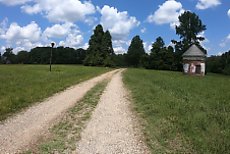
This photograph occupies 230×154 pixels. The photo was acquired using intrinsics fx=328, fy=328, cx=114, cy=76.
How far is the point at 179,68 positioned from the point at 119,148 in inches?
3637

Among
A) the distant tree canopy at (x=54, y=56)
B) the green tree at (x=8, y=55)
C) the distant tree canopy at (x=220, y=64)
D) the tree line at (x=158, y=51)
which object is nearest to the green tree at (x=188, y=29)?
the tree line at (x=158, y=51)

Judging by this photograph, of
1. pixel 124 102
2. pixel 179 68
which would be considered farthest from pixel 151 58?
pixel 124 102

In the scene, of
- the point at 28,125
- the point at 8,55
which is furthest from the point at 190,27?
the point at 8,55

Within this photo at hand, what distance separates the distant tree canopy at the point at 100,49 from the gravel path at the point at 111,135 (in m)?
88.5

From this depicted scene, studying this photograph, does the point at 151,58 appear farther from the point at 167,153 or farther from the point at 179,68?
the point at 167,153

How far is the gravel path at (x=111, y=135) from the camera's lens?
761 centimetres

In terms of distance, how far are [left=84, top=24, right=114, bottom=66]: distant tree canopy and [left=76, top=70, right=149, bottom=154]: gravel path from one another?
88474 millimetres

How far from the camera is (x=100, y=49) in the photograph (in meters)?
103

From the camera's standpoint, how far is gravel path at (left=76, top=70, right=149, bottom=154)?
761 centimetres

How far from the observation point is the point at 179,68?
98.0 meters

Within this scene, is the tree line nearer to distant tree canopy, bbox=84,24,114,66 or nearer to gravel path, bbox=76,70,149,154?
distant tree canopy, bbox=84,24,114,66

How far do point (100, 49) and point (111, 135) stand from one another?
94.6m

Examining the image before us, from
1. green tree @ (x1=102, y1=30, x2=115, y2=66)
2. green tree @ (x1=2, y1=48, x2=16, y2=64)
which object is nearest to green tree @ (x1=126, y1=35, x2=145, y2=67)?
green tree @ (x1=102, y1=30, x2=115, y2=66)

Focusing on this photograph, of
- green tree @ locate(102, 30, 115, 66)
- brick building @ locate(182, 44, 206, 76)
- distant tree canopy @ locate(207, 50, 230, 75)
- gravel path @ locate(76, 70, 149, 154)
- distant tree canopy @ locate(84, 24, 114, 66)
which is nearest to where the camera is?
gravel path @ locate(76, 70, 149, 154)
